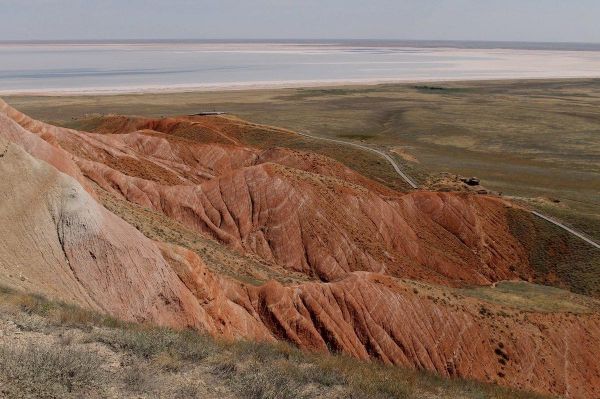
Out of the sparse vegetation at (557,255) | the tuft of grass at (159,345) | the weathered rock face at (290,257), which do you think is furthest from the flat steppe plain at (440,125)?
the tuft of grass at (159,345)

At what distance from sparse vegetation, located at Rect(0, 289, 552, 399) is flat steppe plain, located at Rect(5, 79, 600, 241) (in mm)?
47016

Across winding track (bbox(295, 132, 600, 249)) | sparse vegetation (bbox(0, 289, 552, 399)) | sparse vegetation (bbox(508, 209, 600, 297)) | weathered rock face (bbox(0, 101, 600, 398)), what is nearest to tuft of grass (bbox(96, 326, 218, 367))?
sparse vegetation (bbox(0, 289, 552, 399))

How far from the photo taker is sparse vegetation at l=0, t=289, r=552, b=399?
10047 millimetres

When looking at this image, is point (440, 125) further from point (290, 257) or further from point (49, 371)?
point (49, 371)

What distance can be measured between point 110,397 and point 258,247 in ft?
101

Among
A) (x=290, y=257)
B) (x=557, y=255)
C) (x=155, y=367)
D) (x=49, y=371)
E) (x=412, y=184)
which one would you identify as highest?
(x=49, y=371)

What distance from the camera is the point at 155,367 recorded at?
11430 millimetres

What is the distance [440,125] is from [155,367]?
12179 centimetres

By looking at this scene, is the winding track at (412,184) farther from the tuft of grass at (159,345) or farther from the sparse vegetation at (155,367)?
the tuft of grass at (159,345)

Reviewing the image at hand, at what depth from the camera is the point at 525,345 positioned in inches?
1144

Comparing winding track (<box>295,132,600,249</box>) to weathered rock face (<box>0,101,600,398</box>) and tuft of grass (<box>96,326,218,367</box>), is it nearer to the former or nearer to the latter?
weathered rock face (<box>0,101,600,398</box>)

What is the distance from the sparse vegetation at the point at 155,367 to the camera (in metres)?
10.0

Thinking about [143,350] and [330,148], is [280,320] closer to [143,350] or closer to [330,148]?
[143,350]

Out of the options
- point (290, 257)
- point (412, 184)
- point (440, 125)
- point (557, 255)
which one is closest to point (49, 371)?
point (290, 257)
